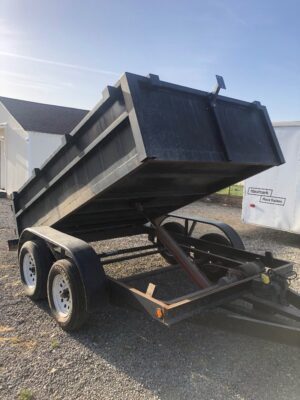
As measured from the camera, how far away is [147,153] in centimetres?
303

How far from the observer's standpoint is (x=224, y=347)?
384 cm

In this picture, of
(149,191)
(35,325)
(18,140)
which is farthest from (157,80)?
(18,140)

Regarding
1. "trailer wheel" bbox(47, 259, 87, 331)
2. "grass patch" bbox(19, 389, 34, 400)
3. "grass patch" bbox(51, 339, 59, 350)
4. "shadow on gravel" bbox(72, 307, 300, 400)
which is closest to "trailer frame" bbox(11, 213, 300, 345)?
"trailer wheel" bbox(47, 259, 87, 331)

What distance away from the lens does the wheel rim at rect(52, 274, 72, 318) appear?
400 centimetres

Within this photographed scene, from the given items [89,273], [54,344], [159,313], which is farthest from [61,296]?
[159,313]

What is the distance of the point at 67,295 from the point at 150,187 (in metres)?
1.50

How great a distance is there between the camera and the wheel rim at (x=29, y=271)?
484cm

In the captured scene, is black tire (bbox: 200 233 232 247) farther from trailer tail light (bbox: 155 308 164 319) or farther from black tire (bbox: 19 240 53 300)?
trailer tail light (bbox: 155 308 164 319)

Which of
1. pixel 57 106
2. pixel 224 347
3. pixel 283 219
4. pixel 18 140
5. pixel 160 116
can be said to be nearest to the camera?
pixel 160 116

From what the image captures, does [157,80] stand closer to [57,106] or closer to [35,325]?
[35,325]

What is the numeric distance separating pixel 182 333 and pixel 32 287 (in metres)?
1.99

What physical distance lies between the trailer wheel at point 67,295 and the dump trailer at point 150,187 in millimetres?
11

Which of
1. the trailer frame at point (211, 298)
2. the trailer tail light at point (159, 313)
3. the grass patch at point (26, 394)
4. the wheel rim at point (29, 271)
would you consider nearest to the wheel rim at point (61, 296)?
the trailer frame at point (211, 298)

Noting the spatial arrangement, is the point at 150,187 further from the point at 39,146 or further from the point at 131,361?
the point at 39,146
